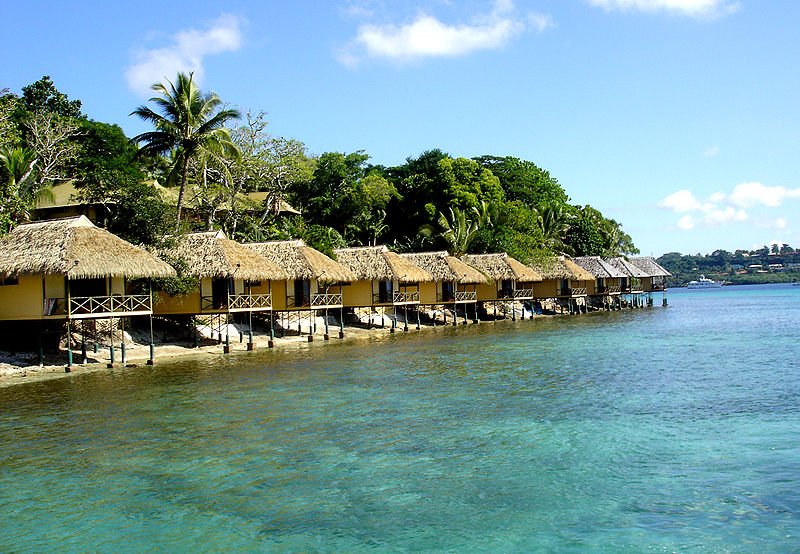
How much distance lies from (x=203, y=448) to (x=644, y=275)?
2074 inches

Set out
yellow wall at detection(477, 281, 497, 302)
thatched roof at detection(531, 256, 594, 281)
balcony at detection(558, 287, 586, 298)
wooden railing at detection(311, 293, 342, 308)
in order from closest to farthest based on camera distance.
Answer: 1. wooden railing at detection(311, 293, 342, 308)
2. yellow wall at detection(477, 281, 497, 302)
3. thatched roof at detection(531, 256, 594, 281)
4. balcony at detection(558, 287, 586, 298)

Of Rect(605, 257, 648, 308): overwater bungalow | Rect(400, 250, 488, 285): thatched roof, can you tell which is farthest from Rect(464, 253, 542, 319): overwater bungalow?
Rect(605, 257, 648, 308): overwater bungalow

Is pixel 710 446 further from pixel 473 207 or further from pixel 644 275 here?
pixel 644 275

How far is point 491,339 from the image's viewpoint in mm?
28344

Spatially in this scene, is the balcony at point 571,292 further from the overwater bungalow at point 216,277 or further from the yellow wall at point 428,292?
the overwater bungalow at point 216,277

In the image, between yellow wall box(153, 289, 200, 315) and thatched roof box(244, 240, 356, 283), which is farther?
thatched roof box(244, 240, 356, 283)

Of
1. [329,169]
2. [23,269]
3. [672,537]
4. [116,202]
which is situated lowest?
[672,537]

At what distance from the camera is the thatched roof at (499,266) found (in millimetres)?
40750

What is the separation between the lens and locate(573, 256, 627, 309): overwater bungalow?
172 feet

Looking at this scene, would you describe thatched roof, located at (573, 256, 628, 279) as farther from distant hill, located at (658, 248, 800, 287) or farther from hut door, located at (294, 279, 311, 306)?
distant hill, located at (658, 248, 800, 287)

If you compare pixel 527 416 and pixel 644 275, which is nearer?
pixel 527 416

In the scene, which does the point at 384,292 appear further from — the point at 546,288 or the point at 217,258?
the point at 546,288

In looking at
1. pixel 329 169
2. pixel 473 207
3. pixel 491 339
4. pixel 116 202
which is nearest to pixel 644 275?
pixel 473 207

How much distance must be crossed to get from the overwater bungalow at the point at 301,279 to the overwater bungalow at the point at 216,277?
1658mm
